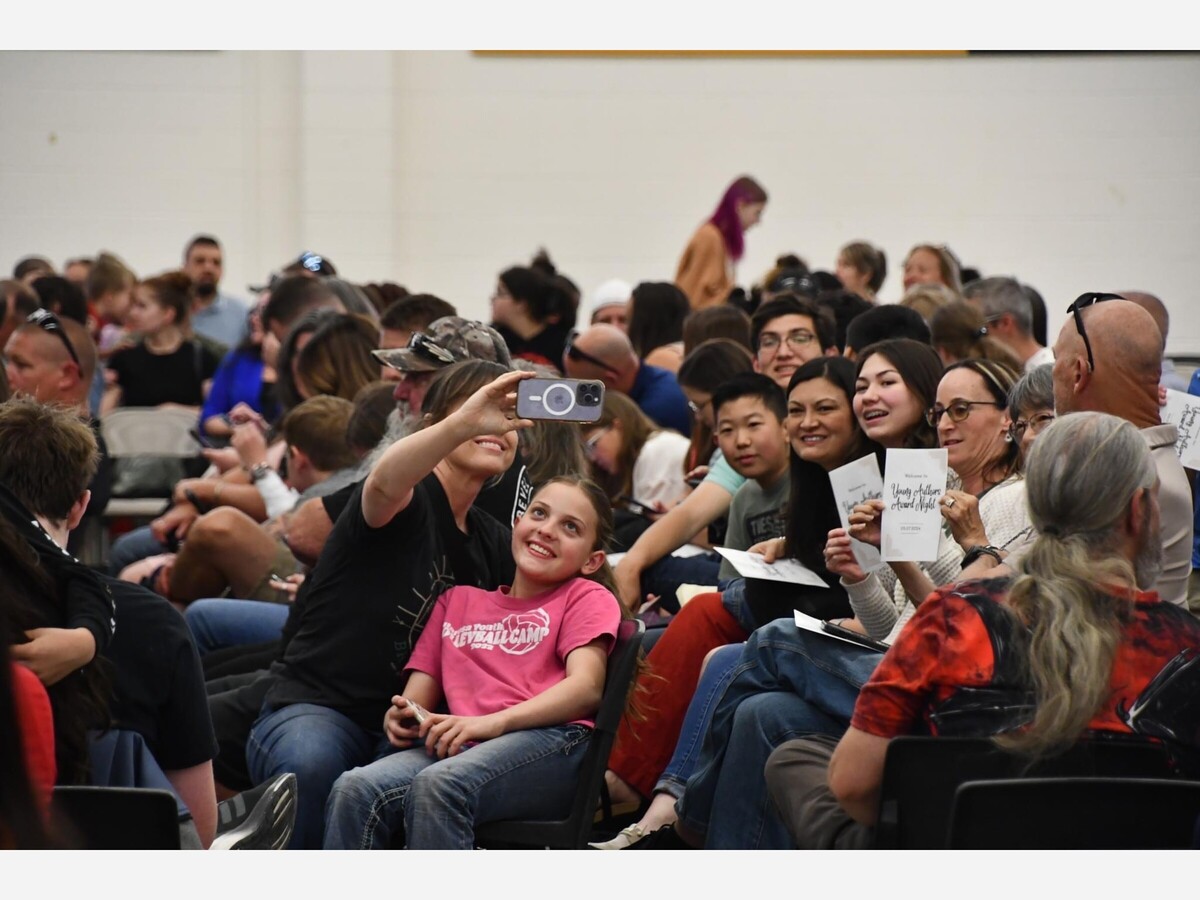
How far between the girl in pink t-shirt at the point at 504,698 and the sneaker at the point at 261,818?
8cm

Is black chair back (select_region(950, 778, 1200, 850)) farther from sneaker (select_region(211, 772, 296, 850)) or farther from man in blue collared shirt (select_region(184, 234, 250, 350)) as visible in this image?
man in blue collared shirt (select_region(184, 234, 250, 350))

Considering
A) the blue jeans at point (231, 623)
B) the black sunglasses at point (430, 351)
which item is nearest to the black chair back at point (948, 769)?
the black sunglasses at point (430, 351)

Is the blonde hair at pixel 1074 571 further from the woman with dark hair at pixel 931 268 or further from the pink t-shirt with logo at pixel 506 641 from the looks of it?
the woman with dark hair at pixel 931 268

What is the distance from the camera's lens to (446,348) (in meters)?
3.70

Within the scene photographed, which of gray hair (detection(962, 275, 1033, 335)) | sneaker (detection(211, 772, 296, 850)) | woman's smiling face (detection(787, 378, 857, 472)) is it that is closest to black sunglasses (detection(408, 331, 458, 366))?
woman's smiling face (detection(787, 378, 857, 472))

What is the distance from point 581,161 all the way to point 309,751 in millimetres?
8093

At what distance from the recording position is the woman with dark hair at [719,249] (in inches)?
324

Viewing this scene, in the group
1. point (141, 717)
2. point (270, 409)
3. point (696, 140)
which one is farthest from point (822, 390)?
point (696, 140)

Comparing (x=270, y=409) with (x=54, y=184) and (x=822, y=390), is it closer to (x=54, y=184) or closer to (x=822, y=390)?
(x=822, y=390)

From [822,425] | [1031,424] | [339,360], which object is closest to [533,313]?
[339,360]

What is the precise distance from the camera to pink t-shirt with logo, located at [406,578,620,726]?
2.85 m

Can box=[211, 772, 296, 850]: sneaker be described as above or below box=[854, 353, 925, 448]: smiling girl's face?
below

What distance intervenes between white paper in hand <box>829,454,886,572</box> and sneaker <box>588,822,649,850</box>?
71 centimetres

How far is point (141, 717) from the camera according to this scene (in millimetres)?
2465
